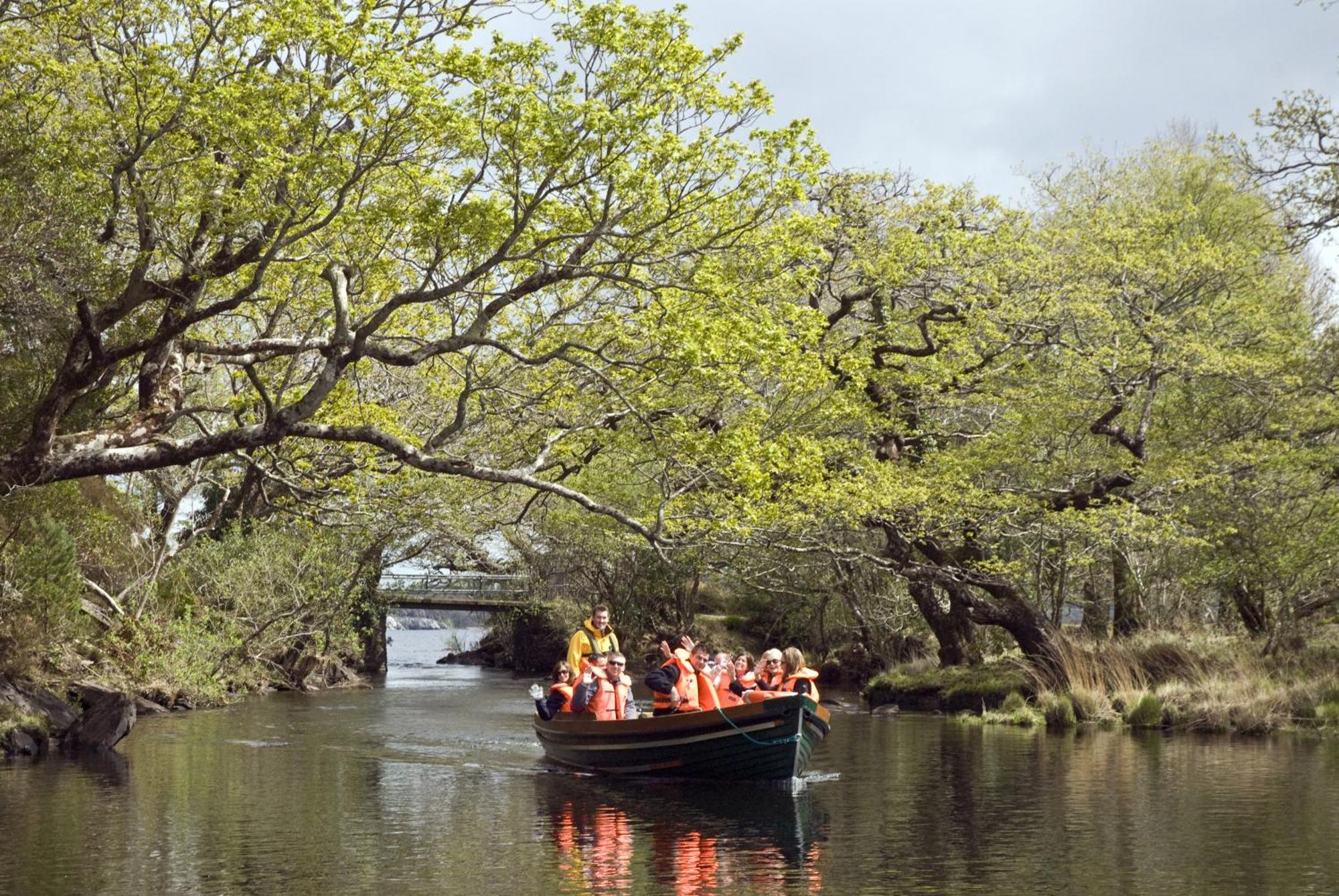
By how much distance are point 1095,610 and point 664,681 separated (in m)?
15.5

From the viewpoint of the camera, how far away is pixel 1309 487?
25.2 metres

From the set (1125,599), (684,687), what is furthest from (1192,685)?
(684,687)

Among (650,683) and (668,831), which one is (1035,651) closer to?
(650,683)

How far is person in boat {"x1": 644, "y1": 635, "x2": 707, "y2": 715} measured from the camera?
63.5 feet

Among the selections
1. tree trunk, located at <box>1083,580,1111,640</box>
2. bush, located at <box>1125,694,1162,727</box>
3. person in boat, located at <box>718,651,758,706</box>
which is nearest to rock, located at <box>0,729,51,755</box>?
person in boat, located at <box>718,651,758,706</box>

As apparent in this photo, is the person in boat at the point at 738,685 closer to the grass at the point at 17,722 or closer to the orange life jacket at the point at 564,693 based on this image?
the orange life jacket at the point at 564,693

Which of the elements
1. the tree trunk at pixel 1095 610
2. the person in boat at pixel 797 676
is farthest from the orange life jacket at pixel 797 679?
the tree trunk at pixel 1095 610

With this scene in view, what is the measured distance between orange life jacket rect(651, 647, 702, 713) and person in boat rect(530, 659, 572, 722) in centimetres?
153

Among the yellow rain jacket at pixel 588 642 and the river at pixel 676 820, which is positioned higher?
the yellow rain jacket at pixel 588 642

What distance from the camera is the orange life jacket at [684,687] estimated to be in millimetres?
19578

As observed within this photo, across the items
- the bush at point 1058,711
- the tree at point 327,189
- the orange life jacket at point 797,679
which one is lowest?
the bush at point 1058,711

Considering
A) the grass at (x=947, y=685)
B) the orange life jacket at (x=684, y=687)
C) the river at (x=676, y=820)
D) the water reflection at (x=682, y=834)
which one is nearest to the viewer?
the river at (x=676, y=820)

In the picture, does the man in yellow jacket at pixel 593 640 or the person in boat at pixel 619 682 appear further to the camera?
the man in yellow jacket at pixel 593 640

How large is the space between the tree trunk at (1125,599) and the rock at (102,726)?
768 inches
